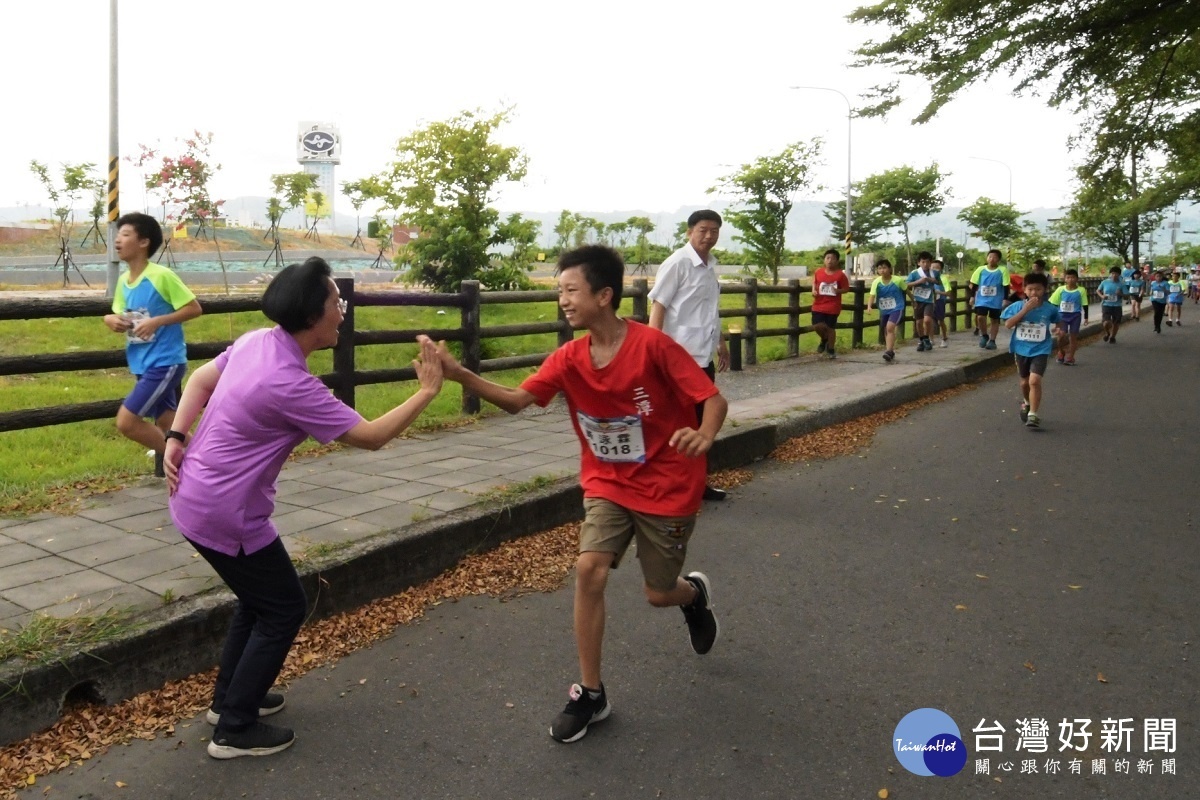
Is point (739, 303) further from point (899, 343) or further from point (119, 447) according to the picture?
point (119, 447)

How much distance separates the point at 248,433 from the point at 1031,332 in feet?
27.1

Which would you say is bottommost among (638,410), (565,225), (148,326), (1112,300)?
(638,410)

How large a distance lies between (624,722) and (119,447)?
613 cm

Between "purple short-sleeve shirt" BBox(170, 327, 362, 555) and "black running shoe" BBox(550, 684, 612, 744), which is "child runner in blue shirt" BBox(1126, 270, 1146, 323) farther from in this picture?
"purple short-sleeve shirt" BBox(170, 327, 362, 555)

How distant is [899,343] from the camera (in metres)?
18.7

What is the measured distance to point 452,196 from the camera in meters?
24.6

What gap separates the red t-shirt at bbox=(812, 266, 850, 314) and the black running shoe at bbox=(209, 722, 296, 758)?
1207cm

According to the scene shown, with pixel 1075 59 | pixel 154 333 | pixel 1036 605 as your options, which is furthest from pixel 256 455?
pixel 1075 59

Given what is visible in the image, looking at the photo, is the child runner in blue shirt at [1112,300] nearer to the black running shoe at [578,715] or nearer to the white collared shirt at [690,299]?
the white collared shirt at [690,299]

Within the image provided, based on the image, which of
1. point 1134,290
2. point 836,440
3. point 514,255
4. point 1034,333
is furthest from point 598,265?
point 1134,290

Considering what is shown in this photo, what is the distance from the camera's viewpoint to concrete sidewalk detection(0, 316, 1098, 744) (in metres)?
3.39

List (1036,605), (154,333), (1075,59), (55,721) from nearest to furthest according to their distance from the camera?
(55,721) < (1036,605) < (154,333) < (1075,59)

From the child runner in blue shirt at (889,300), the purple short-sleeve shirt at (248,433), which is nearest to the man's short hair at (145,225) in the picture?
the purple short-sleeve shirt at (248,433)

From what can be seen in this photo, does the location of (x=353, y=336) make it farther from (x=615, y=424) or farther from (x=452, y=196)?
(x=452, y=196)
